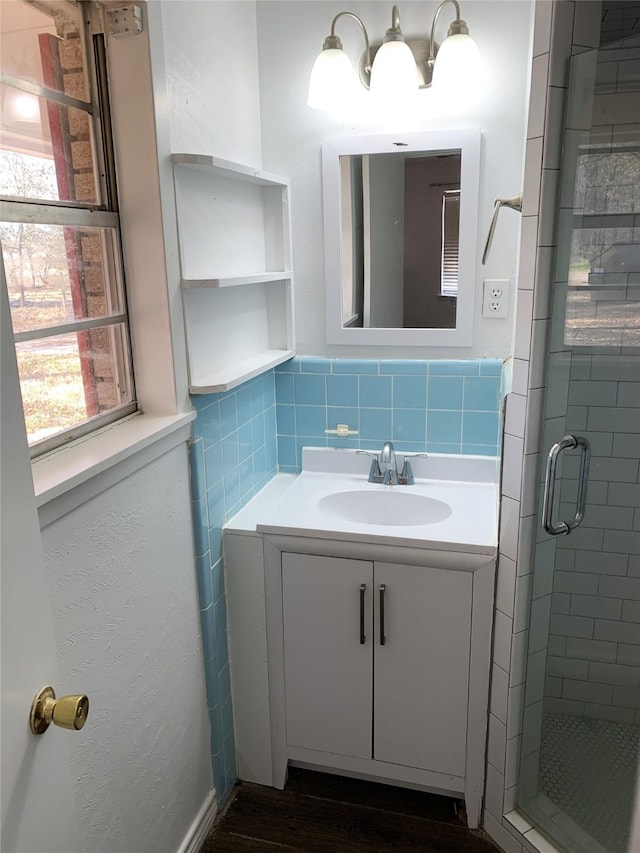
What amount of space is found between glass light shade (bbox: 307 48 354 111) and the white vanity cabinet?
1321mm

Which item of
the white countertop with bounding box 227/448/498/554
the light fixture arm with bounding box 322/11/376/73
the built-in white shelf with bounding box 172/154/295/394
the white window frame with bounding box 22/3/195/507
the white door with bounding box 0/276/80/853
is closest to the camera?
the white door with bounding box 0/276/80/853

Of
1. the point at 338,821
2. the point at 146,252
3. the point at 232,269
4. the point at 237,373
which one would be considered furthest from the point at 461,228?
the point at 338,821

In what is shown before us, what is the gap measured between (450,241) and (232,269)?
67 centimetres

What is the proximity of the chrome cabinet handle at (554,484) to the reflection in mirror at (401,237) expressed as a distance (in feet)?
2.08

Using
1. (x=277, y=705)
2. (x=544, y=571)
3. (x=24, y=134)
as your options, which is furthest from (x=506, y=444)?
(x=24, y=134)

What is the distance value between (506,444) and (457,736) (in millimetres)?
856

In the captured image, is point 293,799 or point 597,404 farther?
point 293,799

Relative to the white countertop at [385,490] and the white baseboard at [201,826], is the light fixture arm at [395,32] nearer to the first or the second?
the white countertop at [385,490]

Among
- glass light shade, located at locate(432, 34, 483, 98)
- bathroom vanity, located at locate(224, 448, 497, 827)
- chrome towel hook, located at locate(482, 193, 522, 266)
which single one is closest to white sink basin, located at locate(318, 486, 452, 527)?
bathroom vanity, located at locate(224, 448, 497, 827)

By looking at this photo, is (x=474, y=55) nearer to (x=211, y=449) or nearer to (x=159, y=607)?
(x=211, y=449)

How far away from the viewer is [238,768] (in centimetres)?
199

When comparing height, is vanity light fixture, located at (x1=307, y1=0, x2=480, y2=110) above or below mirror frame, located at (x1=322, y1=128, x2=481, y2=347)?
above

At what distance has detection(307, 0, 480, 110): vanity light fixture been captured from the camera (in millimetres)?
1729

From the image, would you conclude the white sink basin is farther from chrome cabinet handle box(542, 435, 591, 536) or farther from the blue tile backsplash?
chrome cabinet handle box(542, 435, 591, 536)
